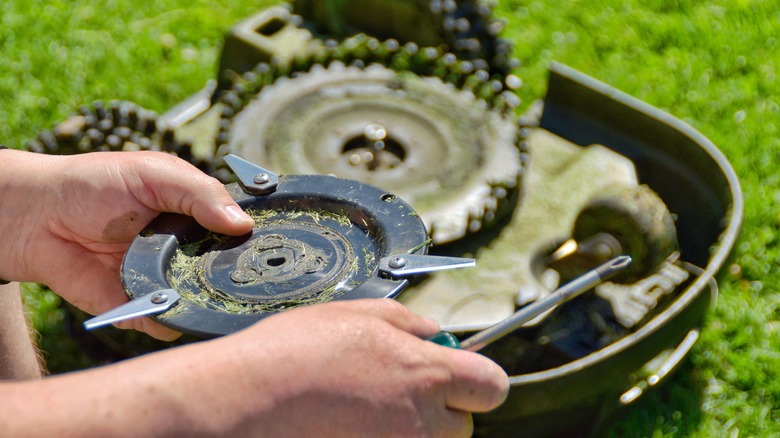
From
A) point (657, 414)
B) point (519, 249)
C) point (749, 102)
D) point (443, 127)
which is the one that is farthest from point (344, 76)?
point (749, 102)

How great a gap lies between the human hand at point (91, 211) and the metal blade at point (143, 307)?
0.24 meters

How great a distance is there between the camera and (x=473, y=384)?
1422 millimetres

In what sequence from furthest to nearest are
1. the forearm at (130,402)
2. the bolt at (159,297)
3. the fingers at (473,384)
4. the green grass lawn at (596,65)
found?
the green grass lawn at (596,65)
the bolt at (159,297)
the fingers at (473,384)
the forearm at (130,402)

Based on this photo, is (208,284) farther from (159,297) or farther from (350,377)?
(350,377)

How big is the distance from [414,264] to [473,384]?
0.26 m

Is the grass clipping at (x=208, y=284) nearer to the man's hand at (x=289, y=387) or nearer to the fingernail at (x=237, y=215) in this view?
the fingernail at (x=237, y=215)

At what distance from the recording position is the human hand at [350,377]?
1.29 meters

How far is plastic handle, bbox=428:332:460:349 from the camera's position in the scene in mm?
1565

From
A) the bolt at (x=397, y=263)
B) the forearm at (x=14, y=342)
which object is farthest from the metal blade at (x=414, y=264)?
the forearm at (x=14, y=342)

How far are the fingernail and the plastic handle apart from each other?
16.8 inches

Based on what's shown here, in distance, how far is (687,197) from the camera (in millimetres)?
3258

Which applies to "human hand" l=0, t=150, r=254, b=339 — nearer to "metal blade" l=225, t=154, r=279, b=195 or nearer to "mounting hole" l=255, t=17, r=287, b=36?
"metal blade" l=225, t=154, r=279, b=195

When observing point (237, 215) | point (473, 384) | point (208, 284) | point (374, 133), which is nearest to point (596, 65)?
point (374, 133)

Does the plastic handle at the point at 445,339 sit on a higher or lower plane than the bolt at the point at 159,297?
lower
